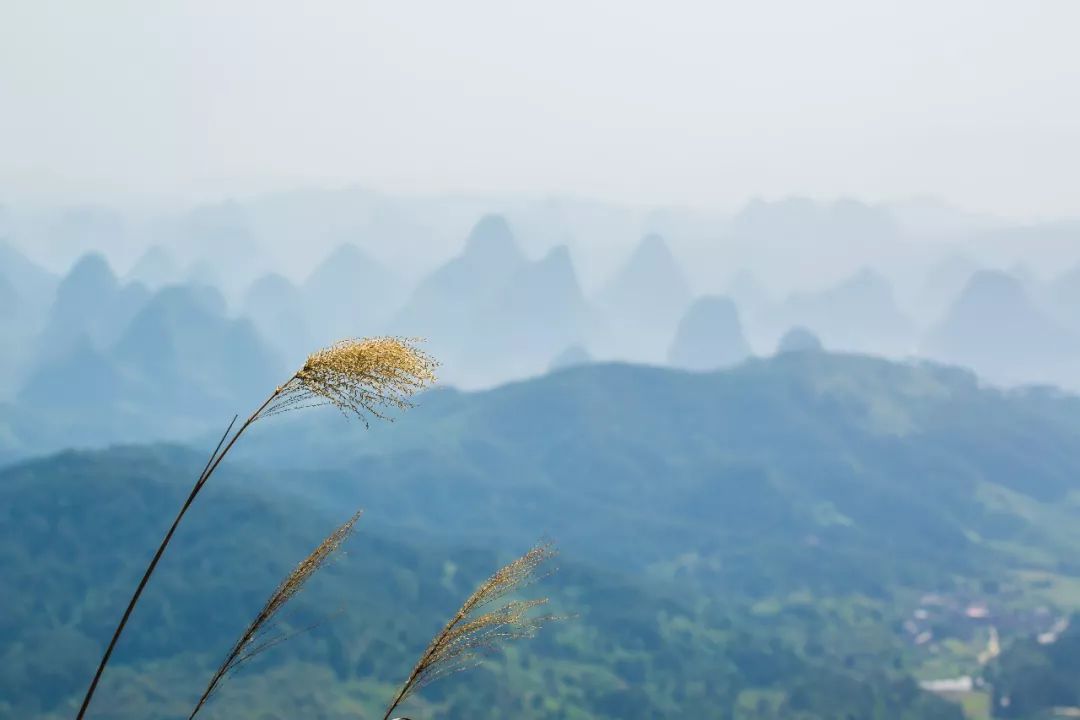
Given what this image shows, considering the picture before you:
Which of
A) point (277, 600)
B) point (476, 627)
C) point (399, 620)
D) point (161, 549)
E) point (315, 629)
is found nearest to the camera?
point (161, 549)

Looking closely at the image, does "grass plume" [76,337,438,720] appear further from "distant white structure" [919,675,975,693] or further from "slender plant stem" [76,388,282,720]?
"distant white structure" [919,675,975,693]

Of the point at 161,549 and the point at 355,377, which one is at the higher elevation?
the point at 355,377

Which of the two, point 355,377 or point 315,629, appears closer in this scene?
point 355,377

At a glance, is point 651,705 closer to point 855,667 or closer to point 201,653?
point 855,667

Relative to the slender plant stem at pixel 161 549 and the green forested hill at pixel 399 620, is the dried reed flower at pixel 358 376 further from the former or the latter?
the green forested hill at pixel 399 620

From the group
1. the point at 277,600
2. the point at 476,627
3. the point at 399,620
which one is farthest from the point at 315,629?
the point at 476,627

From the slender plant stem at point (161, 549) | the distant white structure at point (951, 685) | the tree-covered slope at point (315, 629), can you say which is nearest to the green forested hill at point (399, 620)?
the tree-covered slope at point (315, 629)

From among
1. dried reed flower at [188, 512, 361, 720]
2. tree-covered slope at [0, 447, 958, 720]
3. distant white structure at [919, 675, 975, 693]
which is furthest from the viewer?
distant white structure at [919, 675, 975, 693]

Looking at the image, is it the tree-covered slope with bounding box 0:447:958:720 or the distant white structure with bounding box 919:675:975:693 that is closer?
the tree-covered slope with bounding box 0:447:958:720

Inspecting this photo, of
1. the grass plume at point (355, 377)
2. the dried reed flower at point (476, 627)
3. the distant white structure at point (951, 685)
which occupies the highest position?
the distant white structure at point (951, 685)

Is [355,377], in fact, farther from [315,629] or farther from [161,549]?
[315,629]

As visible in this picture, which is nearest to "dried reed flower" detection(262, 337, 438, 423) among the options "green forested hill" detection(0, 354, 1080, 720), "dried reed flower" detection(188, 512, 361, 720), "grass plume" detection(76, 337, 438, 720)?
"grass plume" detection(76, 337, 438, 720)

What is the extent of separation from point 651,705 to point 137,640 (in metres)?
69.6

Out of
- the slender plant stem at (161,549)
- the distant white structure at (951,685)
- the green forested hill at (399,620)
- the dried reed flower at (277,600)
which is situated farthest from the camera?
the distant white structure at (951,685)
